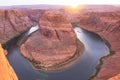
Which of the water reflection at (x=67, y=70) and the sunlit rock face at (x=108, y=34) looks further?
the sunlit rock face at (x=108, y=34)

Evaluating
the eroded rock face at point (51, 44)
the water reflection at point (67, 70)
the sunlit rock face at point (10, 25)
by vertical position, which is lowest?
the water reflection at point (67, 70)

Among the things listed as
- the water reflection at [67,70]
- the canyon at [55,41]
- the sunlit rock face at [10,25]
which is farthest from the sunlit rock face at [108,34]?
the sunlit rock face at [10,25]

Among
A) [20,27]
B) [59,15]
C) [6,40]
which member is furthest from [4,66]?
[20,27]

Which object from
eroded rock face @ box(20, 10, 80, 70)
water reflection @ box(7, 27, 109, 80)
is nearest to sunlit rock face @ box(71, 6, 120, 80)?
water reflection @ box(7, 27, 109, 80)

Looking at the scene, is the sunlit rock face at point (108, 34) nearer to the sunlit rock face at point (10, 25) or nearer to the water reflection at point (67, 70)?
the water reflection at point (67, 70)

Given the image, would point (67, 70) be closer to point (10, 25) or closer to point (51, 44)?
point (51, 44)

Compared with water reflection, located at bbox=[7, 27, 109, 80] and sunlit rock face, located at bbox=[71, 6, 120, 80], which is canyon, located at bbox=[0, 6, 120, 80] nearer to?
sunlit rock face, located at bbox=[71, 6, 120, 80]

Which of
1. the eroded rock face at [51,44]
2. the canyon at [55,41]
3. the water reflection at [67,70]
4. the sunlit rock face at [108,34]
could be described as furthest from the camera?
the eroded rock face at [51,44]
